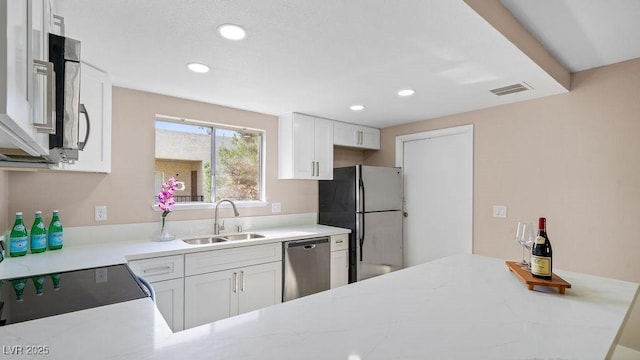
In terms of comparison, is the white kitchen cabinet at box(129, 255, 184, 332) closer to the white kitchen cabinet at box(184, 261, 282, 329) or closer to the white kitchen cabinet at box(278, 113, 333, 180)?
the white kitchen cabinet at box(184, 261, 282, 329)

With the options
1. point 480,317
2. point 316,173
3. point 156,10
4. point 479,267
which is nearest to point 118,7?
point 156,10

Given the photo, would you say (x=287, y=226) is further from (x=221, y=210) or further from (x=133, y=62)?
(x=133, y=62)

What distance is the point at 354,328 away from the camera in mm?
895

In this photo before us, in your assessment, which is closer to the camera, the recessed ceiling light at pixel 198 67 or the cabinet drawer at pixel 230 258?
the recessed ceiling light at pixel 198 67

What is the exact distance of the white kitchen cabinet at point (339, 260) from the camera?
126 inches

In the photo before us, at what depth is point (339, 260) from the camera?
3.27 m

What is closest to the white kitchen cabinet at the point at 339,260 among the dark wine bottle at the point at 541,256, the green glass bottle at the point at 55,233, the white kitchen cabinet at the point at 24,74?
the dark wine bottle at the point at 541,256

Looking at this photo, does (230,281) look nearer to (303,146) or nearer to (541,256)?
(303,146)

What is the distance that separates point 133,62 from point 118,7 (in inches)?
27.3

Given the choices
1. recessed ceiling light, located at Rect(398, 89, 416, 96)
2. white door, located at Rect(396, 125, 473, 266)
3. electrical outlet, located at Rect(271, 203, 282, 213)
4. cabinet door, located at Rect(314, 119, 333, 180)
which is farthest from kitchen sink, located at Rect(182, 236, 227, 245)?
white door, located at Rect(396, 125, 473, 266)

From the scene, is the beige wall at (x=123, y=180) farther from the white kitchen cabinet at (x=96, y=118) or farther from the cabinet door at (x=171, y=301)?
the cabinet door at (x=171, y=301)

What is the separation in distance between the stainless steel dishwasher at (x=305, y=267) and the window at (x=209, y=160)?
85cm

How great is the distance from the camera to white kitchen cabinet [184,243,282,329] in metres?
2.29

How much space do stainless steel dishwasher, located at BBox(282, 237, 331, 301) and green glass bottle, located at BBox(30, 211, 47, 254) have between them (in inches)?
67.9
